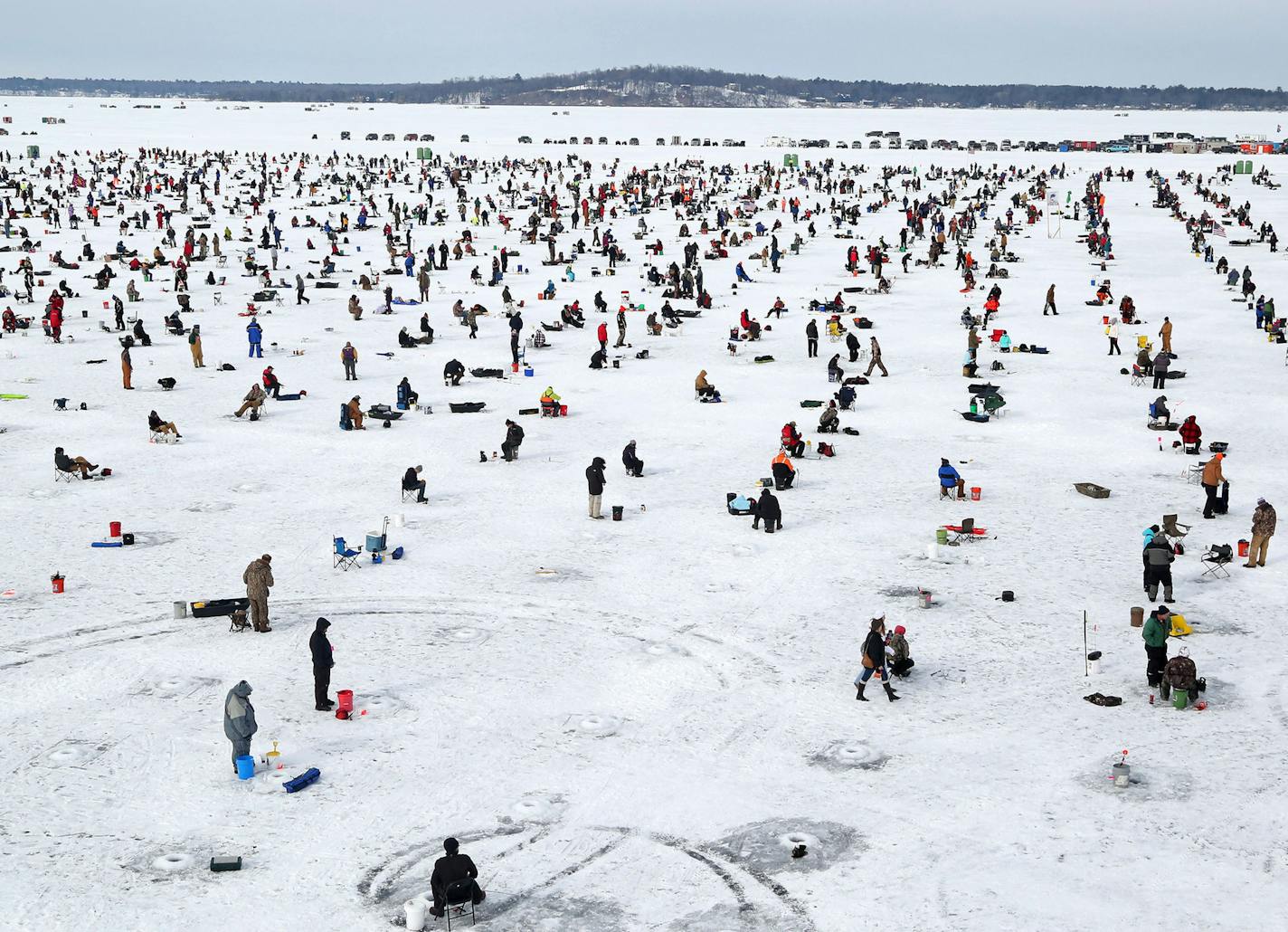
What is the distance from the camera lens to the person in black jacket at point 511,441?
89.5 feet

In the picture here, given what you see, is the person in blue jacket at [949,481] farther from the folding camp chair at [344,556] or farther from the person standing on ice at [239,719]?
the person standing on ice at [239,719]

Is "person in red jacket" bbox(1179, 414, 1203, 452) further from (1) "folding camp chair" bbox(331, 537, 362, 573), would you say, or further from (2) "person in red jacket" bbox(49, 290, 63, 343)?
(2) "person in red jacket" bbox(49, 290, 63, 343)

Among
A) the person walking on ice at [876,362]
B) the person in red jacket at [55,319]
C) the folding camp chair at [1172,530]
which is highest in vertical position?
the person in red jacket at [55,319]

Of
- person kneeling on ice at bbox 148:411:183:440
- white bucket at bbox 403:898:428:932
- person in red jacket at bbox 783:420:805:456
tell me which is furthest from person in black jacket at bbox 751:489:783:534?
person kneeling on ice at bbox 148:411:183:440

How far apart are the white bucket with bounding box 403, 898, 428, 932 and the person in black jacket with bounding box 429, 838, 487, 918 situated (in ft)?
0.54

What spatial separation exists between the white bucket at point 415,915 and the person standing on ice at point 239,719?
3.69 metres

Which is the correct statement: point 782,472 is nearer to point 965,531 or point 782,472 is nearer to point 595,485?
point 595,485

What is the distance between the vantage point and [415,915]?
1116 centimetres

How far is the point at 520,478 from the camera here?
Result: 26.4 m

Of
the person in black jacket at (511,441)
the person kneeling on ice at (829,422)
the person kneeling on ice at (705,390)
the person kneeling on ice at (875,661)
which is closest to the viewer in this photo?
the person kneeling on ice at (875,661)

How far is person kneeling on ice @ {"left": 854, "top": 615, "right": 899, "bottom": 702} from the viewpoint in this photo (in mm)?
15828

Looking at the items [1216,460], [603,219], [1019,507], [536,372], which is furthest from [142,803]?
[603,219]

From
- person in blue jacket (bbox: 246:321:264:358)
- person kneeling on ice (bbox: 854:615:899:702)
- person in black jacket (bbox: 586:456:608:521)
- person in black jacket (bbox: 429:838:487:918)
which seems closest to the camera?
person in black jacket (bbox: 429:838:487:918)

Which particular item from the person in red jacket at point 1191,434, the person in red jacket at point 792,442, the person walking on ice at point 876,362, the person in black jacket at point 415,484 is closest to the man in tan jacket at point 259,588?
the person in black jacket at point 415,484
